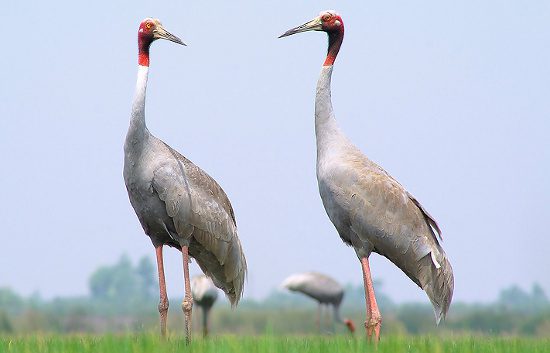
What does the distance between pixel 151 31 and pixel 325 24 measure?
1.92 m

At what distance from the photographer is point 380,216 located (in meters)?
8.99

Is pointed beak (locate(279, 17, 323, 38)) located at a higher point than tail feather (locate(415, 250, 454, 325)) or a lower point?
higher

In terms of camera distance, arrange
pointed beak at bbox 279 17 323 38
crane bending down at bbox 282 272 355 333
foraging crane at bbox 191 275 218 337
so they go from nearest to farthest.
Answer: pointed beak at bbox 279 17 323 38
foraging crane at bbox 191 275 218 337
crane bending down at bbox 282 272 355 333

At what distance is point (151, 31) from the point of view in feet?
32.0

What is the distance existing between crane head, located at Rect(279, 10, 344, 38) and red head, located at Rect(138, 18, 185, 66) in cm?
143

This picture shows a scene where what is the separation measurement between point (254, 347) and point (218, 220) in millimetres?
2796

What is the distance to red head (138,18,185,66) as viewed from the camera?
32.0 feet

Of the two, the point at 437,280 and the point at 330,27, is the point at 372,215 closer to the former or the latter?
the point at 437,280

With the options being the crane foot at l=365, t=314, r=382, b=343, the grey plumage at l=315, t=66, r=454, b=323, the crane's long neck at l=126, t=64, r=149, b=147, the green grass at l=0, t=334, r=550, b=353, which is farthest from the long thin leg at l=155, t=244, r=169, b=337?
the crane foot at l=365, t=314, r=382, b=343

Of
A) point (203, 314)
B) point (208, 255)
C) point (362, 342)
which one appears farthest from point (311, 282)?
point (362, 342)

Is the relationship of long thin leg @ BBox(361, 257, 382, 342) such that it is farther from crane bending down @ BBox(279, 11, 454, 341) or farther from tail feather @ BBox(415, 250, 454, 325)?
tail feather @ BBox(415, 250, 454, 325)

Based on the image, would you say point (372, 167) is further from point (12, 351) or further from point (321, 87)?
point (12, 351)

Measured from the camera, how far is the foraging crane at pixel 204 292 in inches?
679

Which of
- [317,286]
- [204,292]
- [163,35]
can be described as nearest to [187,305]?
[163,35]
